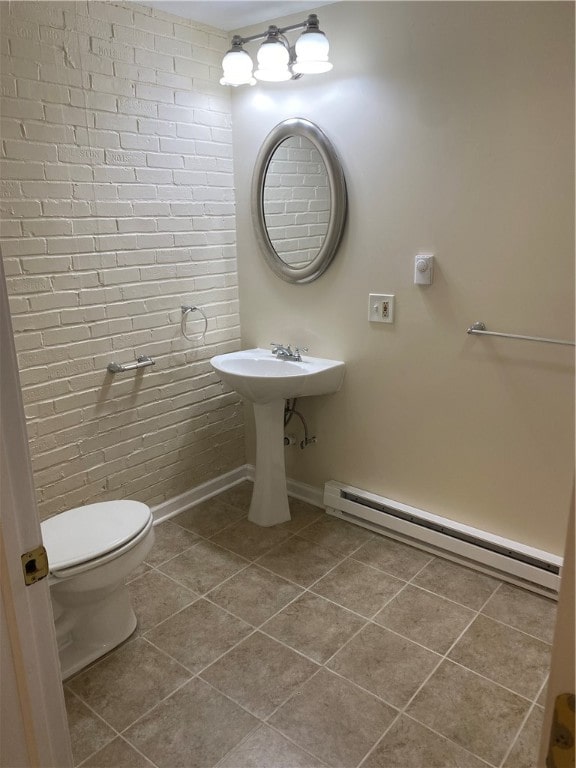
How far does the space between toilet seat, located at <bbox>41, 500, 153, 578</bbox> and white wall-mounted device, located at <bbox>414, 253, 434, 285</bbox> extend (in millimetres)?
1409

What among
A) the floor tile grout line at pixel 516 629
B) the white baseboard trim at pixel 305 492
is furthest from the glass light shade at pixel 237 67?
the floor tile grout line at pixel 516 629

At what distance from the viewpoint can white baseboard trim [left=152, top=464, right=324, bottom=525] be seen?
2955 millimetres

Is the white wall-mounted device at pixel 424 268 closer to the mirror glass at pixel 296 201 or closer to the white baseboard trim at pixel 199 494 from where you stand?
the mirror glass at pixel 296 201

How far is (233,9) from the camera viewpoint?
2514mm

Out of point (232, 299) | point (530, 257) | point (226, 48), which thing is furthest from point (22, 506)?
point (226, 48)

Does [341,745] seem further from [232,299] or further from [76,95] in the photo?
[76,95]

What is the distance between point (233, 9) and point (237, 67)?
0.81 feet

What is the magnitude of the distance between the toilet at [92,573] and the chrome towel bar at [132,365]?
65cm

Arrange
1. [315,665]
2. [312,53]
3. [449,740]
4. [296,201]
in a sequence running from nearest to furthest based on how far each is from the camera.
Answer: [449,740] < [315,665] < [312,53] < [296,201]

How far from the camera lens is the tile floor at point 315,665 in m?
1.69

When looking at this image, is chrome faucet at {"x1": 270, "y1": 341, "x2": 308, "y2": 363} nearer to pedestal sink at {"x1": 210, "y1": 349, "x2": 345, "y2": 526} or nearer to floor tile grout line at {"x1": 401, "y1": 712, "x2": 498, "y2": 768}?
pedestal sink at {"x1": 210, "y1": 349, "x2": 345, "y2": 526}

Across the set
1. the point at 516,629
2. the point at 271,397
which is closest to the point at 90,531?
the point at 271,397

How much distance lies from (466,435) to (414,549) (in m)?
0.60

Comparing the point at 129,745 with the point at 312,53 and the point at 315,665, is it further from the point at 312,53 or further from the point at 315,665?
the point at 312,53
